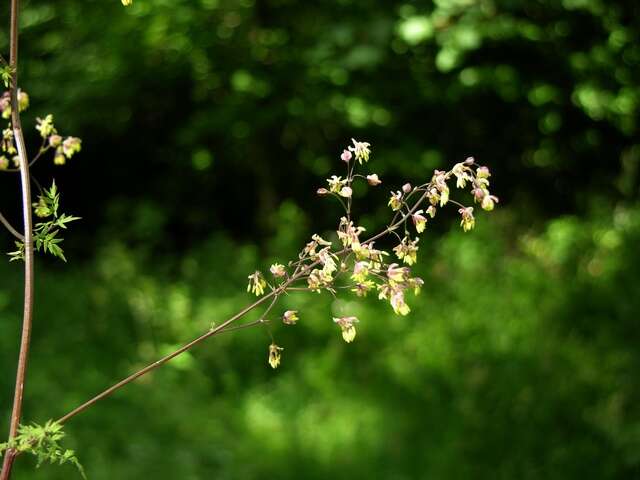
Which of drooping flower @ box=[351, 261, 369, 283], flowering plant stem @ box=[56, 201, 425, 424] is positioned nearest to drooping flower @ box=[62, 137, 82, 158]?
flowering plant stem @ box=[56, 201, 425, 424]

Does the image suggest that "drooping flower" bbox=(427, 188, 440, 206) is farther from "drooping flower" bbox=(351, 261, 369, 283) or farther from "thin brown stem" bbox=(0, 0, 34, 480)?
"thin brown stem" bbox=(0, 0, 34, 480)

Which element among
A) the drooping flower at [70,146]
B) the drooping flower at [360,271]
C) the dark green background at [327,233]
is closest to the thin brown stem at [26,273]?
the drooping flower at [70,146]

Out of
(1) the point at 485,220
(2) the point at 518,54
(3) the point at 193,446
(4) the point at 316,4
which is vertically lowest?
(1) the point at 485,220

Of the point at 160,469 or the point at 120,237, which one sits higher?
the point at 160,469

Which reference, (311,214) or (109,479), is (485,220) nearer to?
(311,214)

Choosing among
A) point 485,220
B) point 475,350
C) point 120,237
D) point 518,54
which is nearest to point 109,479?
point 475,350

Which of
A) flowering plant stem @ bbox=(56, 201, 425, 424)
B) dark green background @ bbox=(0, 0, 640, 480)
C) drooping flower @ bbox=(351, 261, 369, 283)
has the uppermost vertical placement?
drooping flower @ bbox=(351, 261, 369, 283)

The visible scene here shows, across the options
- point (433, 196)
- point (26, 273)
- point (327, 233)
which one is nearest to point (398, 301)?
point (433, 196)

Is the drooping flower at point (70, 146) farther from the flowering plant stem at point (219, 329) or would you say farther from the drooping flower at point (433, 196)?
the drooping flower at point (433, 196)
